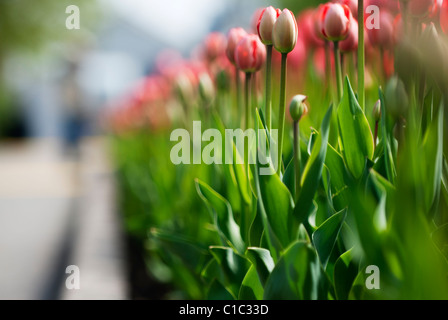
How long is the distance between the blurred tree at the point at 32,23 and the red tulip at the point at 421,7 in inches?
593

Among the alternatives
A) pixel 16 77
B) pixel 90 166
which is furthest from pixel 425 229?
pixel 16 77

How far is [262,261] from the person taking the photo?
73cm

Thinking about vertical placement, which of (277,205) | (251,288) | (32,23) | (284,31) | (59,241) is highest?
(32,23)

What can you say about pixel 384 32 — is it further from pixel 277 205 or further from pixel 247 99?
pixel 277 205

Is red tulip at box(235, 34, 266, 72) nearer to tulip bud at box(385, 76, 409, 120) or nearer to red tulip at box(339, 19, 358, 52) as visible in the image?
red tulip at box(339, 19, 358, 52)

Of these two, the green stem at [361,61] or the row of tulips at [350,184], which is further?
the green stem at [361,61]

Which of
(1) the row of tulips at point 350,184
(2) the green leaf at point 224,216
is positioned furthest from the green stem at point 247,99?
(2) the green leaf at point 224,216

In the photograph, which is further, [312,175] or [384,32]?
[384,32]

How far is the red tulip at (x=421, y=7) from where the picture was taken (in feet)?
2.32

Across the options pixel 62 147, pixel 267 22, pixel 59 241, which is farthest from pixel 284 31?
pixel 62 147

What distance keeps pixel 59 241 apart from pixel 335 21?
2.88 metres

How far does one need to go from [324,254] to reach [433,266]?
0.79 ft

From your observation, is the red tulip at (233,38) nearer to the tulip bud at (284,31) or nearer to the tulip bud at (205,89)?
the tulip bud at (284,31)

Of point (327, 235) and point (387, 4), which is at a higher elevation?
point (387, 4)
